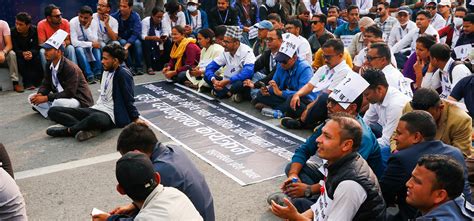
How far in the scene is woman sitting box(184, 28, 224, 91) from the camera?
328 inches

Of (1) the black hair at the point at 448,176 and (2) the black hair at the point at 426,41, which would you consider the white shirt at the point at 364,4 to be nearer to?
(2) the black hair at the point at 426,41

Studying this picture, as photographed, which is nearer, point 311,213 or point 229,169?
point 311,213

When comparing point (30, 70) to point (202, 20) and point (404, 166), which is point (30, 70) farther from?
point (404, 166)

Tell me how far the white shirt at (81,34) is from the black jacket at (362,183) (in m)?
7.03

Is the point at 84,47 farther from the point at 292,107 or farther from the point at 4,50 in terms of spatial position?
the point at 292,107

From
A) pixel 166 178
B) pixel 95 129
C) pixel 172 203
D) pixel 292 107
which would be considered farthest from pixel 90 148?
pixel 172 203

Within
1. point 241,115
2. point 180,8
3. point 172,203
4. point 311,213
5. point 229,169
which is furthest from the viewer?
point 180,8

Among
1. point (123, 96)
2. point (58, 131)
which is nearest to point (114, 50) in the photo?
point (123, 96)

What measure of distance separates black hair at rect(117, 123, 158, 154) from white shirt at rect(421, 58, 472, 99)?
3708mm

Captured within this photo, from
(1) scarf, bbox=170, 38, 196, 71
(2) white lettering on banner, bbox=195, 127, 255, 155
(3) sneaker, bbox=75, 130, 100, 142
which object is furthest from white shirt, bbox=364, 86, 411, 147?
(1) scarf, bbox=170, 38, 196, 71

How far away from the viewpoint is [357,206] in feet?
9.70

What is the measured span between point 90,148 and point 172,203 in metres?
3.74

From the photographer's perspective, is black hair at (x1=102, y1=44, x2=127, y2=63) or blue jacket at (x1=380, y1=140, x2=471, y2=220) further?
black hair at (x1=102, y1=44, x2=127, y2=63)

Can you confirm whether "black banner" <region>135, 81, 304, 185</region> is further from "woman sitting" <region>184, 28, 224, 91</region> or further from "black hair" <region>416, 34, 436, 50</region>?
"black hair" <region>416, 34, 436, 50</region>
